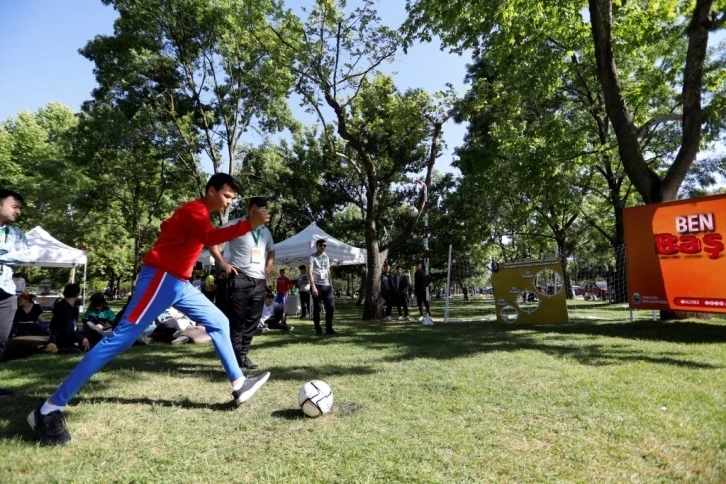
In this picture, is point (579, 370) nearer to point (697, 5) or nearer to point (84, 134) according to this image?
point (697, 5)

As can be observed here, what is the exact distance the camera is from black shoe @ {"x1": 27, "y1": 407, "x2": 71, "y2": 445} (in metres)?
2.74

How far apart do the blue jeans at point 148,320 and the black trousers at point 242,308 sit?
143cm

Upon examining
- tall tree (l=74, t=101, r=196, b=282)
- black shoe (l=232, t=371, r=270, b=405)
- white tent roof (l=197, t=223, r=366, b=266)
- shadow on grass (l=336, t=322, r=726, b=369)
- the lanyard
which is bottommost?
shadow on grass (l=336, t=322, r=726, b=369)

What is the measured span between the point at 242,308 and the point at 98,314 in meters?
4.68

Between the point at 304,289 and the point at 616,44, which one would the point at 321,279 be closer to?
the point at 304,289

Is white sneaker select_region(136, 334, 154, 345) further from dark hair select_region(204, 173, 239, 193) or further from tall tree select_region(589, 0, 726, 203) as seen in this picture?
tall tree select_region(589, 0, 726, 203)

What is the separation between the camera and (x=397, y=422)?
3150 millimetres

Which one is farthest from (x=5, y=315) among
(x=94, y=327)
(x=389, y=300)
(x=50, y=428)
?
(x=389, y=300)

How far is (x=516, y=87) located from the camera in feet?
46.1

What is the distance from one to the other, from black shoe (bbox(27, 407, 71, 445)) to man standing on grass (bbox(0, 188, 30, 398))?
122 centimetres

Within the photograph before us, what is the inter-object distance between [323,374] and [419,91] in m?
11.7

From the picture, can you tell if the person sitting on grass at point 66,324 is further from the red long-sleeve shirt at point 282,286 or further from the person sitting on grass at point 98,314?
the red long-sleeve shirt at point 282,286

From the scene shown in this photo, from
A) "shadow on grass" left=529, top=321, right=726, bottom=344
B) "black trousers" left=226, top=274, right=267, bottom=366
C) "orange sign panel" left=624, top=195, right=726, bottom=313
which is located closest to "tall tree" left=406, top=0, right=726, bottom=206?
"orange sign panel" left=624, top=195, right=726, bottom=313

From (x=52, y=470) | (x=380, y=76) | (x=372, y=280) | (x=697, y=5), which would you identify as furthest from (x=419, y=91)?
(x=52, y=470)
